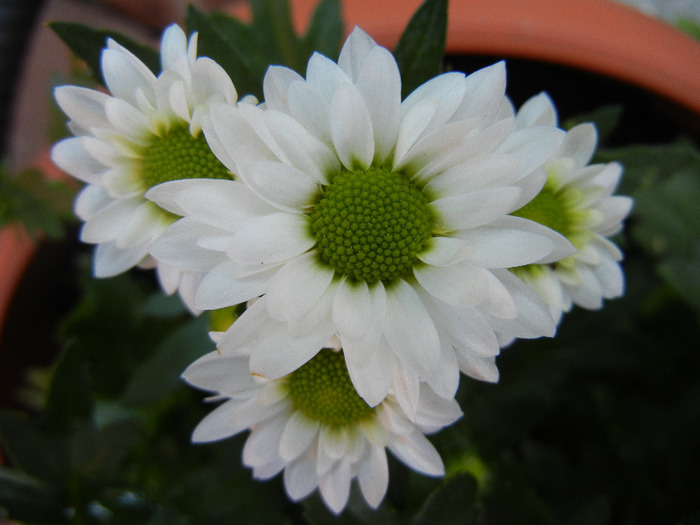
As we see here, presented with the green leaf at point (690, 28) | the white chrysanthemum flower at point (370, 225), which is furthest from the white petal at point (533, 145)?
the green leaf at point (690, 28)

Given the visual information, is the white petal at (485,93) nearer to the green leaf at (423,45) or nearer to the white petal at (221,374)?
the green leaf at (423,45)

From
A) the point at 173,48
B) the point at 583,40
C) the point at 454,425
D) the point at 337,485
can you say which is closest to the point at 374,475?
the point at 337,485

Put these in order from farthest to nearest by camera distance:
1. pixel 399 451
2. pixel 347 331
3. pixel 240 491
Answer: pixel 240 491
pixel 399 451
pixel 347 331

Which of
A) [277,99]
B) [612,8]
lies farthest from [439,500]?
[612,8]

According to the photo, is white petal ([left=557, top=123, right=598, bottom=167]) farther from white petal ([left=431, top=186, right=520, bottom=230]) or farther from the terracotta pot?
the terracotta pot

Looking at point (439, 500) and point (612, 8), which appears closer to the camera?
point (439, 500)

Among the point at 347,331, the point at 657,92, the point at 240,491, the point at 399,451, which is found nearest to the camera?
the point at 347,331

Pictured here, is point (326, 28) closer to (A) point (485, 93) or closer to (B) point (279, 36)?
(B) point (279, 36)

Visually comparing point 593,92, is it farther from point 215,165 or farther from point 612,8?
point 215,165
